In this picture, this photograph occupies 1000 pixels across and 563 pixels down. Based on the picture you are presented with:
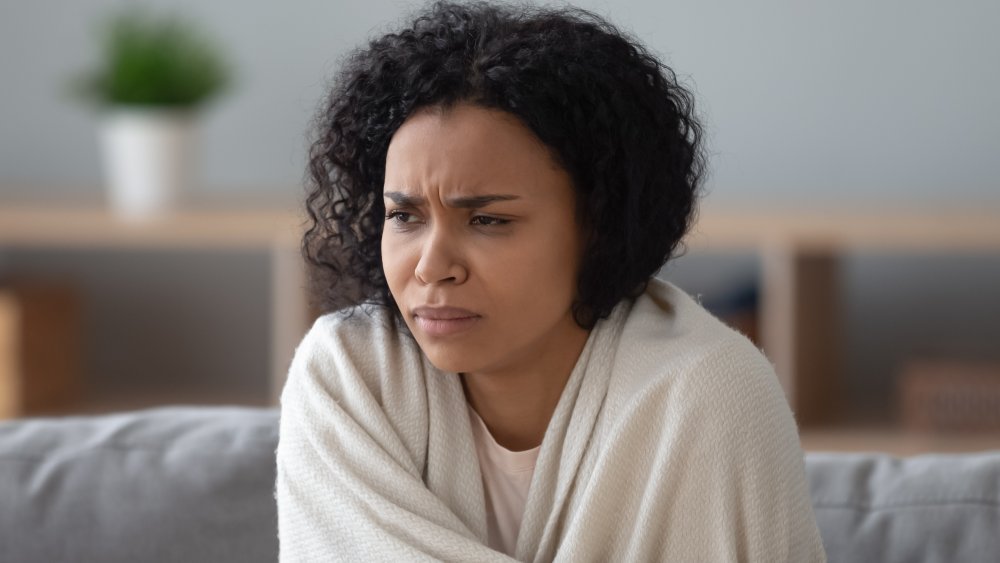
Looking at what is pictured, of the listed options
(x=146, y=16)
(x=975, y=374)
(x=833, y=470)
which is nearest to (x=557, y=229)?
(x=833, y=470)

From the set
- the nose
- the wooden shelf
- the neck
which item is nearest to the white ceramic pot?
the wooden shelf

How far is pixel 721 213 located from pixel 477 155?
5.36ft

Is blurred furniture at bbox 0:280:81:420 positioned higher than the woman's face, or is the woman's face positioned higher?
the woman's face

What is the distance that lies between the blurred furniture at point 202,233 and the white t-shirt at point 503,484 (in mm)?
1512

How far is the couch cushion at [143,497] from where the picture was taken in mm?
1552

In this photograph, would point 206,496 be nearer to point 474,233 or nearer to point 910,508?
point 474,233

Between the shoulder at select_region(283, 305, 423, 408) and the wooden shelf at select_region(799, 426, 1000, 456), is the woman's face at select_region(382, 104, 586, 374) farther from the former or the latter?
the wooden shelf at select_region(799, 426, 1000, 456)

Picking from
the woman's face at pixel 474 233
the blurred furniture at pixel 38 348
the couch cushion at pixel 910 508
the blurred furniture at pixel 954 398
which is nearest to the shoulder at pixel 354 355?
the woman's face at pixel 474 233

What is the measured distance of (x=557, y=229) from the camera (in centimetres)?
128

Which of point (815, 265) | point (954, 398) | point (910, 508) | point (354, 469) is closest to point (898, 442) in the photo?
point (954, 398)

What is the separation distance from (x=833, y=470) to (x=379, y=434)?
489 millimetres

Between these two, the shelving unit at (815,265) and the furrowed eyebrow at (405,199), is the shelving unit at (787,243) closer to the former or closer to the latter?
the shelving unit at (815,265)

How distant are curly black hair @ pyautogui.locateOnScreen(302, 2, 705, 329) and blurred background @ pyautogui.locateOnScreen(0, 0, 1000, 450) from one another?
1276 millimetres

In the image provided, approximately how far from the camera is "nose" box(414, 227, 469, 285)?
4.09 feet
